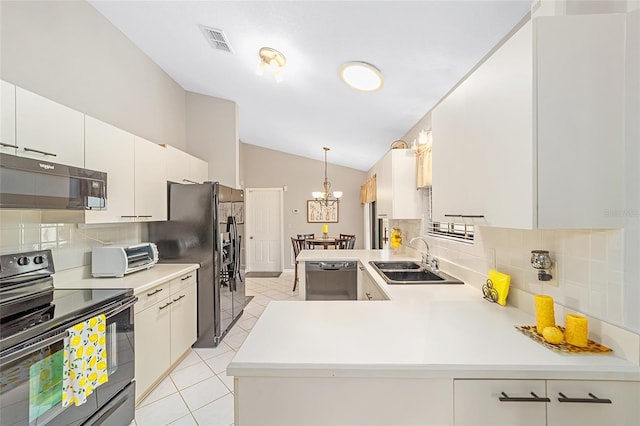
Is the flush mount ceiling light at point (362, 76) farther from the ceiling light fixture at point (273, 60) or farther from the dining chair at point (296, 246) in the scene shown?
the dining chair at point (296, 246)

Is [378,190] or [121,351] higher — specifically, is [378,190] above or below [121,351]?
above

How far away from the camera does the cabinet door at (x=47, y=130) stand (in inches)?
59.3

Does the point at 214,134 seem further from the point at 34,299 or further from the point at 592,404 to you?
the point at 592,404

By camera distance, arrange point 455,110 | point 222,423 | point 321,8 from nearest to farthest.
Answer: point 455,110, point 321,8, point 222,423

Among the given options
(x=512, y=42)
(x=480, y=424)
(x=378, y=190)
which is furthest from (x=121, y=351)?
(x=378, y=190)

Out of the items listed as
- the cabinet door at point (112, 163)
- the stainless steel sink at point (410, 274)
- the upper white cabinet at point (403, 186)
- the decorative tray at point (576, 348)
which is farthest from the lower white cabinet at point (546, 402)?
the cabinet door at point (112, 163)

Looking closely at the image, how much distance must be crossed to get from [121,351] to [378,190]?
2.90 metres

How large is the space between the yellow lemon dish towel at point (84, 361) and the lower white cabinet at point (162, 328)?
1.41 ft

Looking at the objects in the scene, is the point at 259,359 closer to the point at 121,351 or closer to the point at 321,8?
the point at 121,351

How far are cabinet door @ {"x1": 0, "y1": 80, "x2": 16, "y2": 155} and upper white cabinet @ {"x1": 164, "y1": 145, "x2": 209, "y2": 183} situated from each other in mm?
1485

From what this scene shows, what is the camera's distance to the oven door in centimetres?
117

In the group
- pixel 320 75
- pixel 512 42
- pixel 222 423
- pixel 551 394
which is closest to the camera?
pixel 551 394

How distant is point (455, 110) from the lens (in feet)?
4.73

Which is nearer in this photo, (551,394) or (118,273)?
(551,394)
